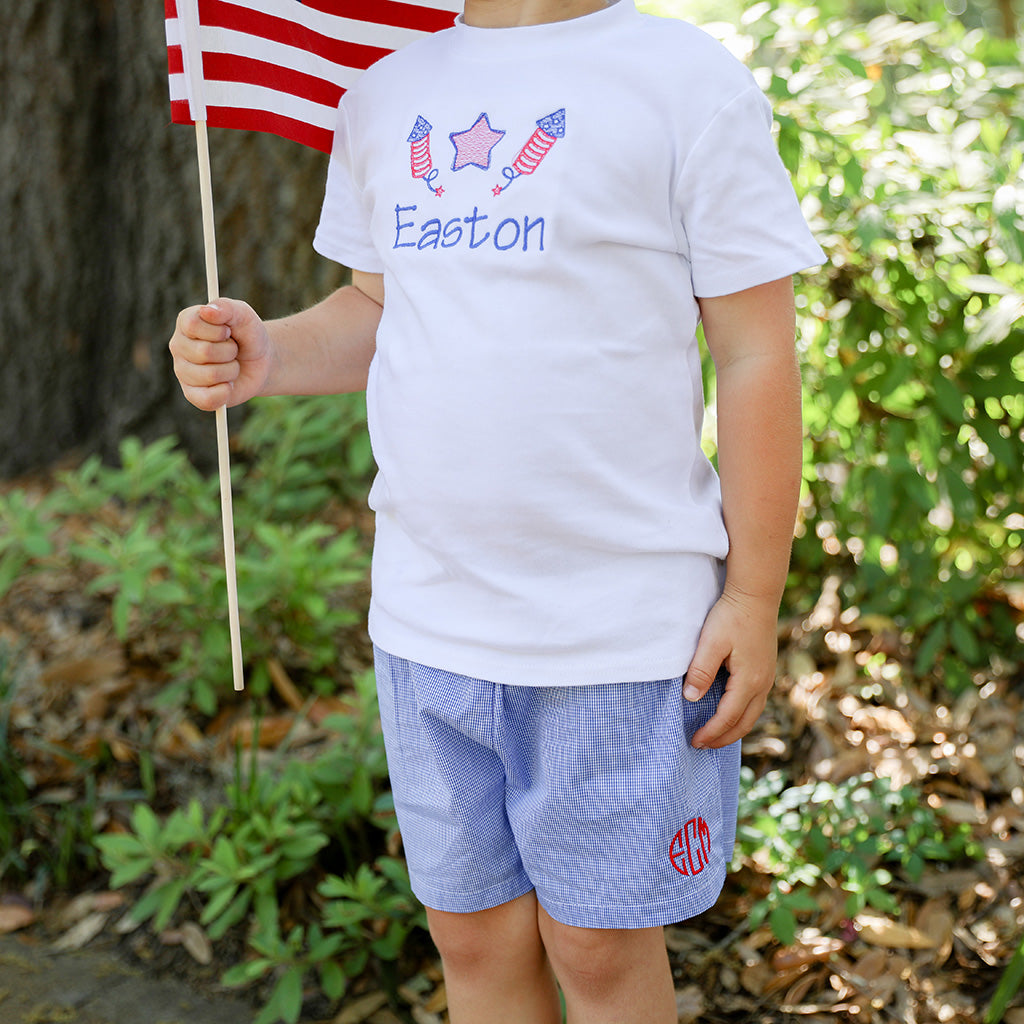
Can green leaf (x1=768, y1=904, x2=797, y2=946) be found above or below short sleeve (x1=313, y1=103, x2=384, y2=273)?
below

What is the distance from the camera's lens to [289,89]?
1.56 meters

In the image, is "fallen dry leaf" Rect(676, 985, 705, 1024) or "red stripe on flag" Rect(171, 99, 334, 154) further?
"fallen dry leaf" Rect(676, 985, 705, 1024)

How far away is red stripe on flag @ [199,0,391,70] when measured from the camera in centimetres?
147

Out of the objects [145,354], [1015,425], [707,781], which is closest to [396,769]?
[707,781]

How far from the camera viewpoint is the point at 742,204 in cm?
121

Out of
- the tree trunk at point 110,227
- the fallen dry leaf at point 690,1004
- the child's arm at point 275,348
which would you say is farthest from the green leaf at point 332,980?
the tree trunk at point 110,227

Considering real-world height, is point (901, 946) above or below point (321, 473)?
below

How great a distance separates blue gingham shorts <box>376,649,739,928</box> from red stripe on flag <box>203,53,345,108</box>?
2.61 ft

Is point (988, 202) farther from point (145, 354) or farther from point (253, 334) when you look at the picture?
point (145, 354)

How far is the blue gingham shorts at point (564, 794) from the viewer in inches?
51.9

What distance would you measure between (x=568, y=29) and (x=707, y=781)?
91 cm

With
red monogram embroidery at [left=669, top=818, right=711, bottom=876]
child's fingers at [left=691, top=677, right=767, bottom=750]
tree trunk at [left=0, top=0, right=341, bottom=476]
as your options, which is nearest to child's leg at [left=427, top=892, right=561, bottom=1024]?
red monogram embroidery at [left=669, top=818, right=711, bottom=876]

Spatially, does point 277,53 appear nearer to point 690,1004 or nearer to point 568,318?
point 568,318

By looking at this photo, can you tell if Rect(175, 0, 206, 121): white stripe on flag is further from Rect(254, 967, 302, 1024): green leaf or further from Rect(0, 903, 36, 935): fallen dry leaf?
Rect(0, 903, 36, 935): fallen dry leaf
